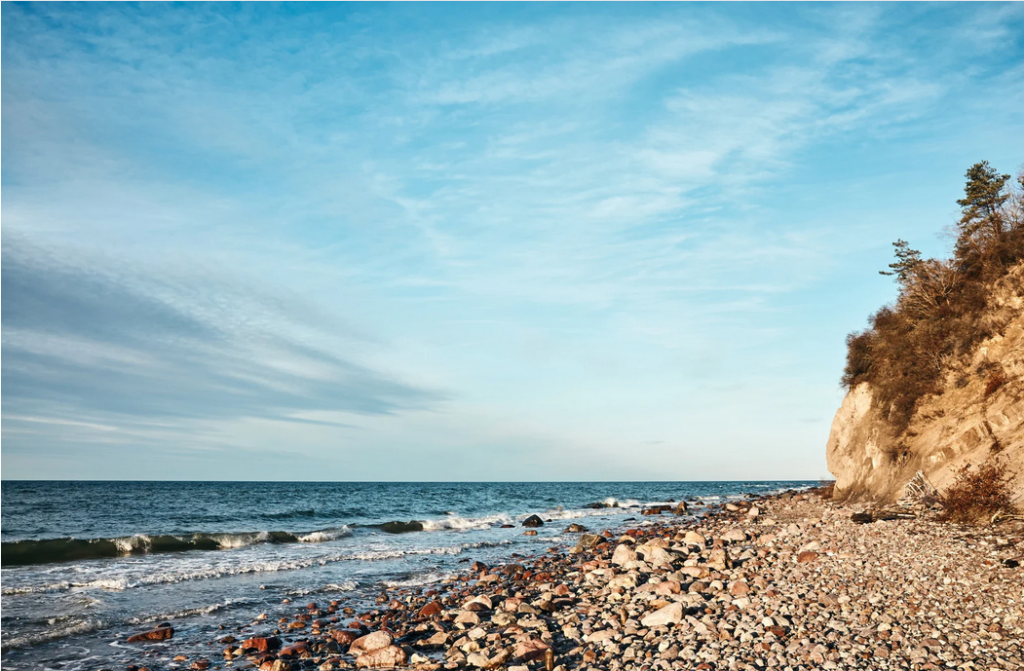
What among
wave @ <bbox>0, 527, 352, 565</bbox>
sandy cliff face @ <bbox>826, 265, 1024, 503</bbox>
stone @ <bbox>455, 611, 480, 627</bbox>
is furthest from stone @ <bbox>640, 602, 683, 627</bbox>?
wave @ <bbox>0, 527, 352, 565</bbox>

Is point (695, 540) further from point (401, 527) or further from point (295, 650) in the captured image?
point (401, 527)

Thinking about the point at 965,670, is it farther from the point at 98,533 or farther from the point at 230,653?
the point at 98,533

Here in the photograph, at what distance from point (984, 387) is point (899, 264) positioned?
11.0 meters

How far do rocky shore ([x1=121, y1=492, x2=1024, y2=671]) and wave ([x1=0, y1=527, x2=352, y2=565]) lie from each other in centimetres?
1682

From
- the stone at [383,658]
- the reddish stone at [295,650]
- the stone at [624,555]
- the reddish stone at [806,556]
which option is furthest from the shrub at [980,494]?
the reddish stone at [295,650]

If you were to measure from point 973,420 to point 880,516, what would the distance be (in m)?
4.27

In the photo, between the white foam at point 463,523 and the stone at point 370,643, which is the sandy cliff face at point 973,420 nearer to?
the stone at point 370,643

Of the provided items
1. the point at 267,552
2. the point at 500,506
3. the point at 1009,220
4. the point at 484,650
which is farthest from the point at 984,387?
the point at 500,506

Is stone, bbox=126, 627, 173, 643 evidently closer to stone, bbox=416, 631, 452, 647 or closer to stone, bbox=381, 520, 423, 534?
stone, bbox=416, 631, 452, 647

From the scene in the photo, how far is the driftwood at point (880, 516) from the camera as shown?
1912 centimetres

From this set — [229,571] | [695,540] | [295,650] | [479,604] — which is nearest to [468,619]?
[479,604]

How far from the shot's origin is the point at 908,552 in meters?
14.1

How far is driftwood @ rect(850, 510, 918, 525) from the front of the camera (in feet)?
62.7

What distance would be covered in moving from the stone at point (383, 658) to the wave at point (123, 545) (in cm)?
2125
